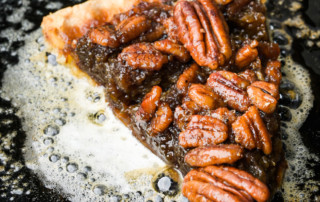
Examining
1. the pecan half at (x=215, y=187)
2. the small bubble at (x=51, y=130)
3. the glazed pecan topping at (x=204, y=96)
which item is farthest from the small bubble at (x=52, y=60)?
the pecan half at (x=215, y=187)

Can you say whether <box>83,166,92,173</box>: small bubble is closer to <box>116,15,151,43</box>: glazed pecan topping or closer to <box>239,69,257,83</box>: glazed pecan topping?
<box>116,15,151,43</box>: glazed pecan topping

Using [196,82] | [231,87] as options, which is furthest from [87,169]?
[231,87]

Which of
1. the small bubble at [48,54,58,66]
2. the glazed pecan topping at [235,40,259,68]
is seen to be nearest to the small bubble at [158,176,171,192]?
the glazed pecan topping at [235,40,259,68]

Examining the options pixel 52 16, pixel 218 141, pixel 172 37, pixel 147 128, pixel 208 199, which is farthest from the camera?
pixel 52 16

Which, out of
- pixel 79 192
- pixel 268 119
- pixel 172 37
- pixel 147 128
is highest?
pixel 172 37

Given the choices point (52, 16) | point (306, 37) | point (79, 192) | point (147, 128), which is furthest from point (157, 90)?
point (306, 37)

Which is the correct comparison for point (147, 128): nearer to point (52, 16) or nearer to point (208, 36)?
point (208, 36)

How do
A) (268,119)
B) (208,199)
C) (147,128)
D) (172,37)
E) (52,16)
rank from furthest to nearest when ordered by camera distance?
1. (52,16)
2. (172,37)
3. (147,128)
4. (268,119)
5. (208,199)
